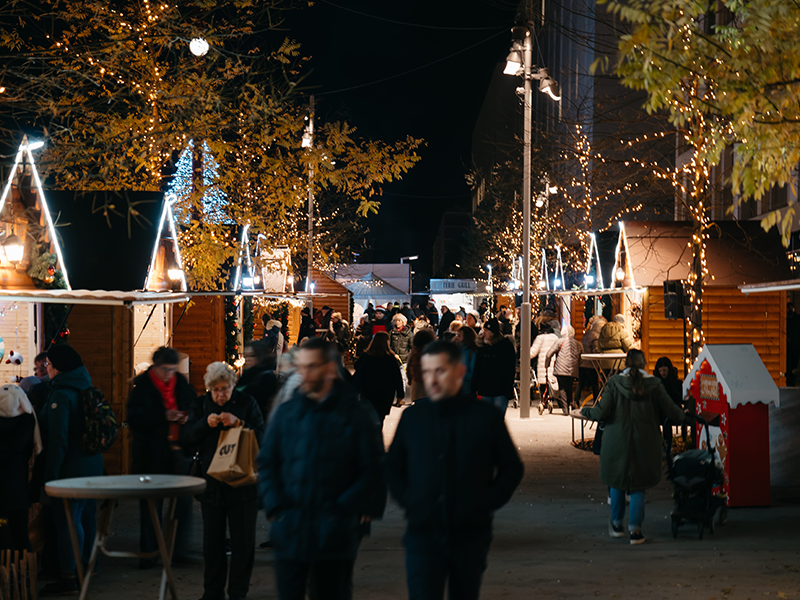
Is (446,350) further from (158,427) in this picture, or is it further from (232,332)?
(232,332)

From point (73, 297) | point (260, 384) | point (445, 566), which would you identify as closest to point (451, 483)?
point (445, 566)

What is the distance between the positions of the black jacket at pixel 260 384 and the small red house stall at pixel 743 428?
4615 mm

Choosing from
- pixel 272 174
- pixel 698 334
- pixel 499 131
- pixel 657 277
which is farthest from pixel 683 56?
pixel 499 131

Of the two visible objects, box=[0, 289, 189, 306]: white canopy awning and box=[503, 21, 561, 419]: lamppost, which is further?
box=[503, 21, 561, 419]: lamppost

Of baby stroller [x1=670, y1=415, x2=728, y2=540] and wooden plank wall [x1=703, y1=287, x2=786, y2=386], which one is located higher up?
wooden plank wall [x1=703, y1=287, x2=786, y2=386]

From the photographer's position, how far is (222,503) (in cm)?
606

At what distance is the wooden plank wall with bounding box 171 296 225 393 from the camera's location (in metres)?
18.8

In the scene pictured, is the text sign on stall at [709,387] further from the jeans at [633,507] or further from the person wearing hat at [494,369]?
the person wearing hat at [494,369]

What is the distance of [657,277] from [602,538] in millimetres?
11580

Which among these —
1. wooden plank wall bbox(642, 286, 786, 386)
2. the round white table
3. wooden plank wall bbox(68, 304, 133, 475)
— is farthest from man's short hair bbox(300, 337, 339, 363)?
wooden plank wall bbox(642, 286, 786, 386)

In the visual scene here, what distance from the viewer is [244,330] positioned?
21891 millimetres

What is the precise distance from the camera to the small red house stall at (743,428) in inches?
375

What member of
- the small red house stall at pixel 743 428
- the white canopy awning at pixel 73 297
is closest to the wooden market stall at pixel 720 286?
the small red house stall at pixel 743 428

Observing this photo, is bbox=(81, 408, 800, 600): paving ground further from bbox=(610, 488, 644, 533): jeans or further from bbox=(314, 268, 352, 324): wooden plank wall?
bbox=(314, 268, 352, 324): wooden plank wall
